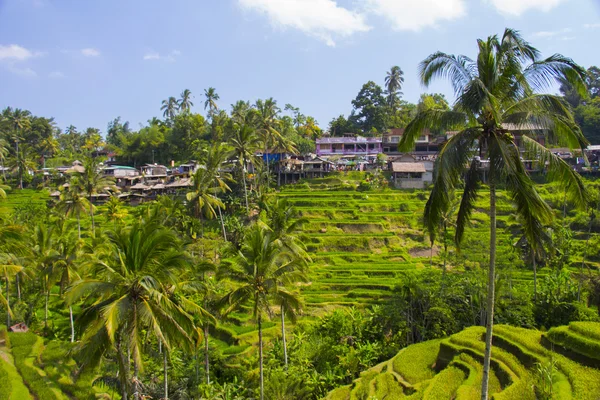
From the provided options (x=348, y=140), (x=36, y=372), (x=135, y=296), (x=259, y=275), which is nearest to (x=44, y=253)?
(x=36, y=372)

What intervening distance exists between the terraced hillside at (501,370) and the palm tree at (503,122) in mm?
5759

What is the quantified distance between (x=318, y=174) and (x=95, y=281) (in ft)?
186

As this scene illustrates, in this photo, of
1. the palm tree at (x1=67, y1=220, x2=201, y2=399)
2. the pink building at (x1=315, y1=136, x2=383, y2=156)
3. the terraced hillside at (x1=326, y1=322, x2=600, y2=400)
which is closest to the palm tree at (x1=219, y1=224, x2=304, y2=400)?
the palm tree at (x1=67, y1=220, x2=201, y2=399)

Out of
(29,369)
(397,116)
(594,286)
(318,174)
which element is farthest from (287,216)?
(397,116)

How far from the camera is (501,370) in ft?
60.0

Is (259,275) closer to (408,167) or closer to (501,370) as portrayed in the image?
(501,370)

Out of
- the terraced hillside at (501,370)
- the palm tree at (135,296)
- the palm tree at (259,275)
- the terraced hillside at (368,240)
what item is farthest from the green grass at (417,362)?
the palm tree at (135,296)

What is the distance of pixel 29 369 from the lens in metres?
23.6

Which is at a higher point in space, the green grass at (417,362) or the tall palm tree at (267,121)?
the tall palm tree at (267,121)

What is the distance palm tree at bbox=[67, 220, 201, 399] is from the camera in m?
11.8

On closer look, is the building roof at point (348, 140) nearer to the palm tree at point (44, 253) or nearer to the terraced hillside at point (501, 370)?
the palm tree at point (44, 253)

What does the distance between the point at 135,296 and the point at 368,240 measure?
35.3m

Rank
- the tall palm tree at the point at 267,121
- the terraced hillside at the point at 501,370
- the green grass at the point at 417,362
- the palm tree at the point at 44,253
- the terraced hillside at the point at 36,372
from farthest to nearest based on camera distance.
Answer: the tall palm tree at the point at 267,121 → the palm tree at the point at 44,253 → the terraced hillside at the point at 36,372 → the green grass at the point at 417,362 → the terraced hillside at the point at 501,370

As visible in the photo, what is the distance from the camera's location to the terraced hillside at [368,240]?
116ft
